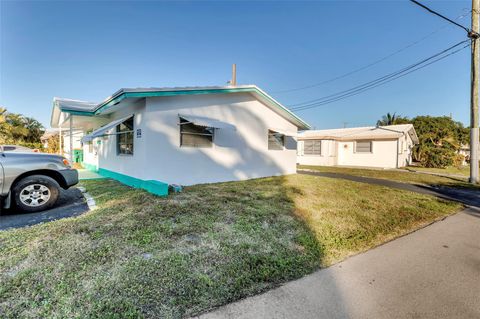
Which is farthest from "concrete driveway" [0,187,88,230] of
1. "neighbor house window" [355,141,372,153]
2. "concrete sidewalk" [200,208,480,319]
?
"neighbor house window" [355,141,372,153]

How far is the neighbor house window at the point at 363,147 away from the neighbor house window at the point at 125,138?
20.4 m

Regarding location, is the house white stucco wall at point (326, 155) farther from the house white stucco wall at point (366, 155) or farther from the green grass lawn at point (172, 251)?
the green grass lawn at point (172, 251)

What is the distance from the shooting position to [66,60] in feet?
39.9

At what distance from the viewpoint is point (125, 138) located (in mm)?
8938

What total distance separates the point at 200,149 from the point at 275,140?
16.3 feet

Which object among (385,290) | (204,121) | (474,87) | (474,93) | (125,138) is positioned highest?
(474,87)

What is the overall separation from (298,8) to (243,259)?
1310cm

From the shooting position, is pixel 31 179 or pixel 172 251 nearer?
pixel 172 251

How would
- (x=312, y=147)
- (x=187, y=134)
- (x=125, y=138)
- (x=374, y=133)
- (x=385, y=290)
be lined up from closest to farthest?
(x=385, y=290) < (x=187, y=134) < (x=125, y=138) < (x=374, y=133) < (x=312, y=147)

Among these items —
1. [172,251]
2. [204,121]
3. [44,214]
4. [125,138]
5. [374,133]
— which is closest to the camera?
[172,251]

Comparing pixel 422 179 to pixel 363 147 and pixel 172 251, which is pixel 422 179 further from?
pixel 172 251

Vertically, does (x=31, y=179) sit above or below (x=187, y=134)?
below

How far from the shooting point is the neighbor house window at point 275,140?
11.6m

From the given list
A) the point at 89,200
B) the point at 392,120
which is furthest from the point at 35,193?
the point at 392,120
